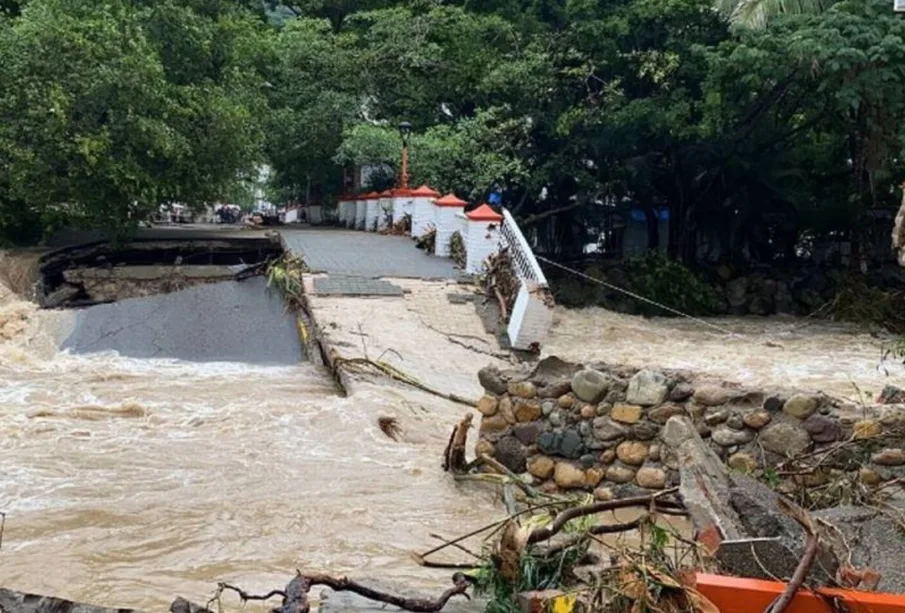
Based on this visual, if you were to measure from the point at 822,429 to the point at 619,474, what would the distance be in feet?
3.78

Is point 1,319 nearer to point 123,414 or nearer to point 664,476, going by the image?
point 123,414

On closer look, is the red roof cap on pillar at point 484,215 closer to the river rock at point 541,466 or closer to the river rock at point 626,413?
the river rock at point 541,466

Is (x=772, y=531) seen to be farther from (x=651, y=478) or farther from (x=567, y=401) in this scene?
(x=567, y=401)

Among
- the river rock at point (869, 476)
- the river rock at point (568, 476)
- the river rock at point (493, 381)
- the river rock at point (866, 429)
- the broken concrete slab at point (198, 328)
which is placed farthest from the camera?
the broken concrete slab at point (198, 328)

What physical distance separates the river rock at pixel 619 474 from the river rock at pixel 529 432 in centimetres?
49

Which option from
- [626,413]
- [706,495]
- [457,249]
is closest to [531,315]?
[457,249]

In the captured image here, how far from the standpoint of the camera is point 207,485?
641 centimetres

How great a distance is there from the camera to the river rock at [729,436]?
535 centimetres

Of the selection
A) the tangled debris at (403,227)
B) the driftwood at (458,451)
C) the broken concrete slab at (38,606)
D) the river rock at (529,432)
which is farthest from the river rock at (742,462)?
the tangled debris at (403,227)

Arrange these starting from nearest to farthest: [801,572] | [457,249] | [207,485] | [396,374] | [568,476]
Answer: [801,572] → [568,476] → [207,485] → [396,374] → [457,249]

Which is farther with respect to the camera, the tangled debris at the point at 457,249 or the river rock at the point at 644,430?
the tangled debris at the point at 457,249

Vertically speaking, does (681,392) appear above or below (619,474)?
above

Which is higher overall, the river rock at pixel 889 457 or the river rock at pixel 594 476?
the river rock at pixel 889 457

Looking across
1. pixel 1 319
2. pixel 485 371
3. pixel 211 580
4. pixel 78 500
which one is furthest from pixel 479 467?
pixel 1 319
